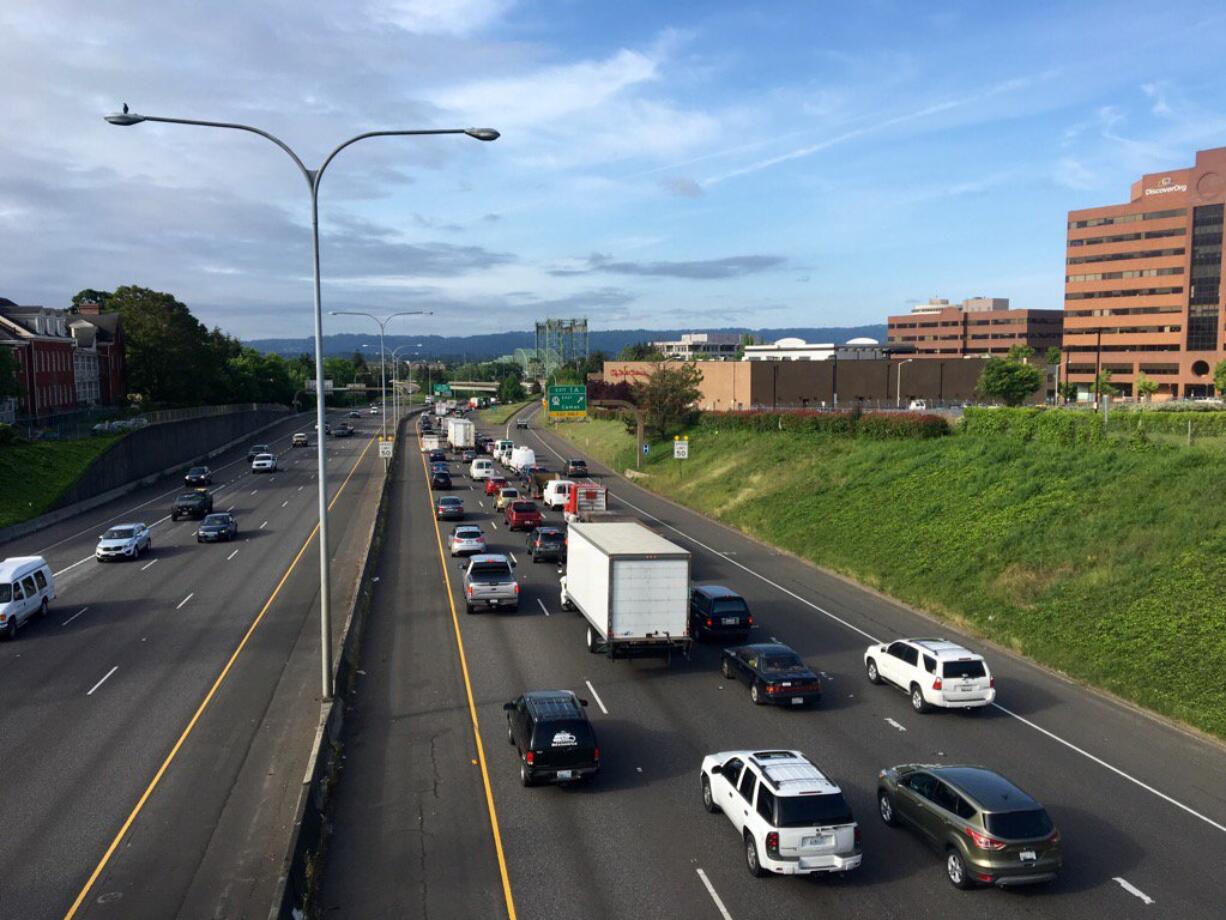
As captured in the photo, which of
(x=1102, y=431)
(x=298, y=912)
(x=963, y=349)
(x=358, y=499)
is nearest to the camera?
(x=298, y=912)

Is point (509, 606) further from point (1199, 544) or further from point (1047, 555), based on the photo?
point (1199, 544)

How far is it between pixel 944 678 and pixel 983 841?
8.20 m

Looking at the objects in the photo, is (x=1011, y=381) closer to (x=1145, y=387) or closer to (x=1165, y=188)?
(x=1145, y=387)

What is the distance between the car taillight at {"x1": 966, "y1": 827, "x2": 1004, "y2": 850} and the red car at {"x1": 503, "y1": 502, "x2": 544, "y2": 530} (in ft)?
117

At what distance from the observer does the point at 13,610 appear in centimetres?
2795

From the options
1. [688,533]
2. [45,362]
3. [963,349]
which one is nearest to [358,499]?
[688,533]

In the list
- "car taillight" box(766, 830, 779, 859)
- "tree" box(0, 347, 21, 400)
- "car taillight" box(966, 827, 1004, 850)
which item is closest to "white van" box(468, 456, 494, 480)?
"tree" box(0, 347, 21, 400)

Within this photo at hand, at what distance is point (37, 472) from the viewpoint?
55.2m

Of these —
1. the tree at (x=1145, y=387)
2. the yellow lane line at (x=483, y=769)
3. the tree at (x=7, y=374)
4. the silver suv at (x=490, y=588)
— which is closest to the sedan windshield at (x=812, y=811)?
the yellow lane line at (x=483, y=769)

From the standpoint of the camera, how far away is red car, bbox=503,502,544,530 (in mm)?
47906

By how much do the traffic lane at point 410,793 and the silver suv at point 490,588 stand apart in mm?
1180

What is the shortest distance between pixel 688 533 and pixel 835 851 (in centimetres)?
3514

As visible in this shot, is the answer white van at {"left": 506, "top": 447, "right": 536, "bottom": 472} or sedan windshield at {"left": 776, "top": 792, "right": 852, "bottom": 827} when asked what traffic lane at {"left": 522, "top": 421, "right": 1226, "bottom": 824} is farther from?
white van at {"left": 506, "top": 447, "right": 536, "bottom": 472}

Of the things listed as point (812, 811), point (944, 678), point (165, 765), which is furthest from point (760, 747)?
point (165, 765)
